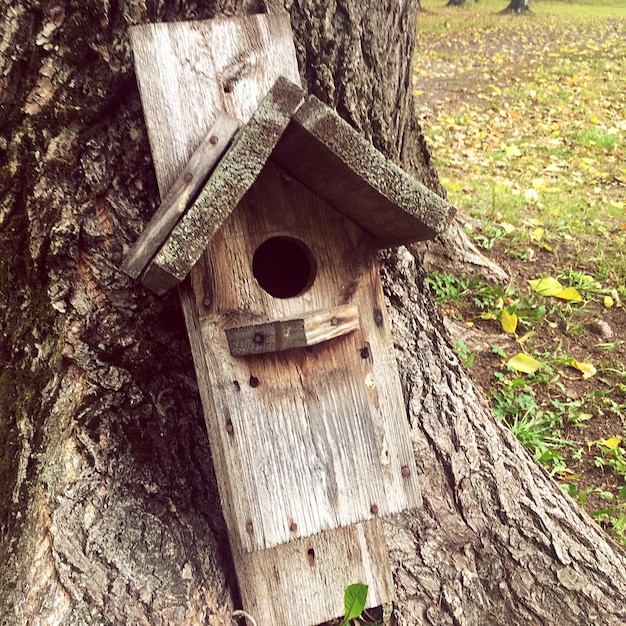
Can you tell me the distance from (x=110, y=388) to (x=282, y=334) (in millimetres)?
616

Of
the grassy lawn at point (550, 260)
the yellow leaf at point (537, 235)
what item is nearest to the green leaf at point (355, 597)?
the grassy lawn at point (550, 260)

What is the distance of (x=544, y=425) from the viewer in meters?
3.11

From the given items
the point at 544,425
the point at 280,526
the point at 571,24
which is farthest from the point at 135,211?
the point at 571,24

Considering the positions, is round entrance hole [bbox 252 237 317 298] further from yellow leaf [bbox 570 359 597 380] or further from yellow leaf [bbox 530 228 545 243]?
yellow leaf [bbox 530 228 545 243]

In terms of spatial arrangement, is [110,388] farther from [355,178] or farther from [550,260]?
[550,260]

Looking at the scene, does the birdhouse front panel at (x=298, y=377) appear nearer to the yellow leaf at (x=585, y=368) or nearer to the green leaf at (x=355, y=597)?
the green leaf at (x=355, y=597)

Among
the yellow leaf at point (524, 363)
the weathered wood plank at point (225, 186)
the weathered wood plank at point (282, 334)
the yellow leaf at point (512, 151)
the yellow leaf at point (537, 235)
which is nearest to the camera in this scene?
the weathered wood plank at point (225, 186)

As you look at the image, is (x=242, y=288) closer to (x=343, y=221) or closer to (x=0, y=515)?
(x=343, y=221)

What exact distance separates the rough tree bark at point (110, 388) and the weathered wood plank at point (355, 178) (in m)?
0.51

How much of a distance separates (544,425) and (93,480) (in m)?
2.27

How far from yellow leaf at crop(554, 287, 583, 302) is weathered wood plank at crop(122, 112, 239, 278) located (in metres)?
2.91

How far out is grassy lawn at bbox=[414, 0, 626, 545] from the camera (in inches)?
121

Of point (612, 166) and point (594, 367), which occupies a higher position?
point (612, 166)

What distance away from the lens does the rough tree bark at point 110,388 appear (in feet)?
5.11
